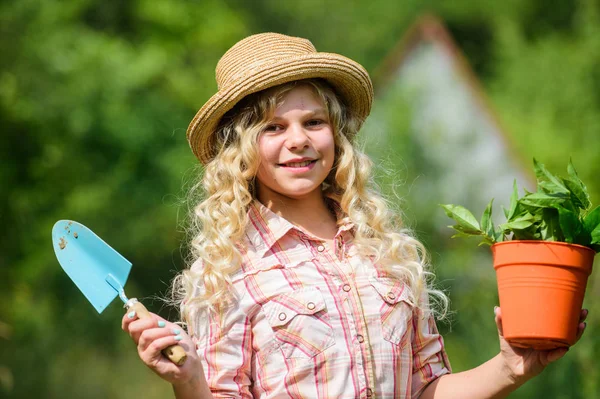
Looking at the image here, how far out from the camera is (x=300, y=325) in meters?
2.37

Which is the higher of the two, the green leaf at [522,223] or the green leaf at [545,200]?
the green leaf at [545,200]

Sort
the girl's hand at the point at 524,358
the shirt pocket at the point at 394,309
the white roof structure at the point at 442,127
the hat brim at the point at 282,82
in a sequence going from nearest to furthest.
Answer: the girl's hand at the point at 524,358
the shirt pocket at the point at 394,309
the hat brim at the point at 282,82
the white roof structure at the point at 442,127

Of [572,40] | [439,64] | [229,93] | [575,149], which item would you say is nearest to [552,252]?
[229,93]

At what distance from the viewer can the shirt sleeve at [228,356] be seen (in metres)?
2.35

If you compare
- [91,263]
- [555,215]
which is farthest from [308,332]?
[555,215]

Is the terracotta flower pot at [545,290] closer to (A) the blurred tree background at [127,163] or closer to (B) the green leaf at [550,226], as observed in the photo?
(B) the green leaf at [550,226]

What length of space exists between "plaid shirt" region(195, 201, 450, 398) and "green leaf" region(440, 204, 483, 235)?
272 mm

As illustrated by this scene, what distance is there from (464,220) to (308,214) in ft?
1.63

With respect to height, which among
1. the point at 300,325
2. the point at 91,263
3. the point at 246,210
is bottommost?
the point at 300,325

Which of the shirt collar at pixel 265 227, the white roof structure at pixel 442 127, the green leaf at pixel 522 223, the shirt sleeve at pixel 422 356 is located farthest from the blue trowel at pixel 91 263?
the white roof structure at pixel 442 127

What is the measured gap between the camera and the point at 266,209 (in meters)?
2.61

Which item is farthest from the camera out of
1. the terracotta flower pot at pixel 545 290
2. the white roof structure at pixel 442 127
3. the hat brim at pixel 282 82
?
the white roof structure at pixel 442 127

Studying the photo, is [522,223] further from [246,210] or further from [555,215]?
[246,210]

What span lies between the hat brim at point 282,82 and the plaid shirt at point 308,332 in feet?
1.25
